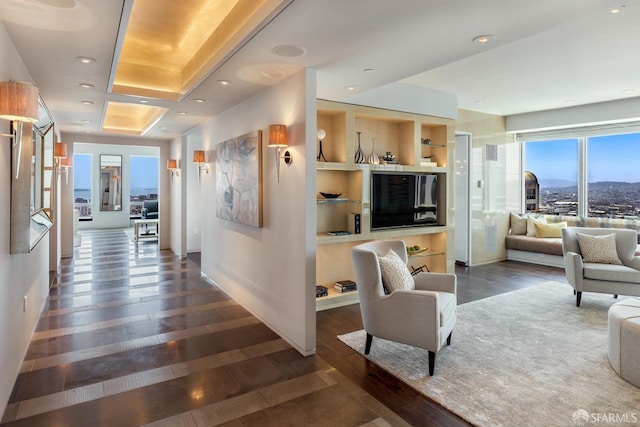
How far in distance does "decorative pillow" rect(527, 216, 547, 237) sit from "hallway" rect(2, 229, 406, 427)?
5897 millimetres

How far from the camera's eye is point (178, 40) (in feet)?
12.4

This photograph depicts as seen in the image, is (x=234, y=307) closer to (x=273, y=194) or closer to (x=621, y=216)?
(x=273, y=194)

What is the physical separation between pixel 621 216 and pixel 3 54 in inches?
341

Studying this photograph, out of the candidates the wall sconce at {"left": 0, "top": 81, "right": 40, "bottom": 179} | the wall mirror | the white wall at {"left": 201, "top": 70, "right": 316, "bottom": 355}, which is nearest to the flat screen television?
the white wall at {"left": 201, "top": 70, "right": 316, "bottom": 355}

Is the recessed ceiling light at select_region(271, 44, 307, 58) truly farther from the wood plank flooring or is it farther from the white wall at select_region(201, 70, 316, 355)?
the wood plank flooring

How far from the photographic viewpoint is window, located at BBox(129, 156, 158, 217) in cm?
1319

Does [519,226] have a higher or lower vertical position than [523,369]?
higher

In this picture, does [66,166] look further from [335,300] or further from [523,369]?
[523,369]

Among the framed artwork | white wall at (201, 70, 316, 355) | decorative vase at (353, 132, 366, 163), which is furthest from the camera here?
decorative vase at (353, 132, 366, 163)

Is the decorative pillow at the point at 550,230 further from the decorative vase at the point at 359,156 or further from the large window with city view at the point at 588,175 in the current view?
the decorative vase at the point at 359,156

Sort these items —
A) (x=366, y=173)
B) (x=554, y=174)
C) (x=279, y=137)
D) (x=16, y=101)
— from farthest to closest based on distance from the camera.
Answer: (x=554, y=174)
(x=366, y=173)
(x=279, y=137)
(x=16, y=101)

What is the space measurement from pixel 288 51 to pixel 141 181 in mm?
12192

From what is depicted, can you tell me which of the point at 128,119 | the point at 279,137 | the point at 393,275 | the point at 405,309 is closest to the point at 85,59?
the point at 279,137

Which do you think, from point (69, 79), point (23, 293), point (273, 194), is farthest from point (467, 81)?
point (23, 293)
